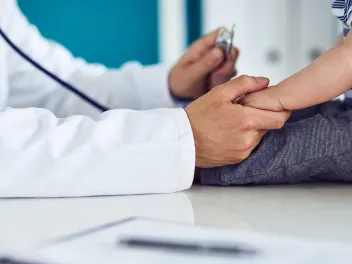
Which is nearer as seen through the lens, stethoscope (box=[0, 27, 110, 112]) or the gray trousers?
the gray trousers

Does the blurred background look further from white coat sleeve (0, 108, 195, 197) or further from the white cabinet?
white coat sleeve (0, 108, 195, 197)

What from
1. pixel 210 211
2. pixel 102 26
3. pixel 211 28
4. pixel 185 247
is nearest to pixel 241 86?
pixel 210 211

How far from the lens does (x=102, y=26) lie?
2801 millimetres

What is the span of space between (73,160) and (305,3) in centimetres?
252

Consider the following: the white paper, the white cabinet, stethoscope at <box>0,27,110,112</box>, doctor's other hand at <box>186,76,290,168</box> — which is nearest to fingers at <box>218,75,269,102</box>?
doctor's other hand at <box>186,76,290,168</box>

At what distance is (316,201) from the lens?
634 millimetres

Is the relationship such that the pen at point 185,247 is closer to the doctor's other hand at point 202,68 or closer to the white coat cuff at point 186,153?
the white coat cuff at point 186,153

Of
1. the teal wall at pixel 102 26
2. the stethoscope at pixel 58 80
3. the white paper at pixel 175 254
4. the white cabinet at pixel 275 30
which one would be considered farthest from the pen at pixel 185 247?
the white cabinet at pixel 275 30

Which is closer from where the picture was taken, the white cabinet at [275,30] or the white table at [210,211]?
the white table at [210,211]

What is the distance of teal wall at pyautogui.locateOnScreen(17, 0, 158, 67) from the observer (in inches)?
104

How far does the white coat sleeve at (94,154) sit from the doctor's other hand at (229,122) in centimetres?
2

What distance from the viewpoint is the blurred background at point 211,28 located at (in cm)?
281

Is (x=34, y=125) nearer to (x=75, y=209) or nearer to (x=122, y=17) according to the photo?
(x=75, y=209)

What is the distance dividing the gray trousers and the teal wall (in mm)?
2037
